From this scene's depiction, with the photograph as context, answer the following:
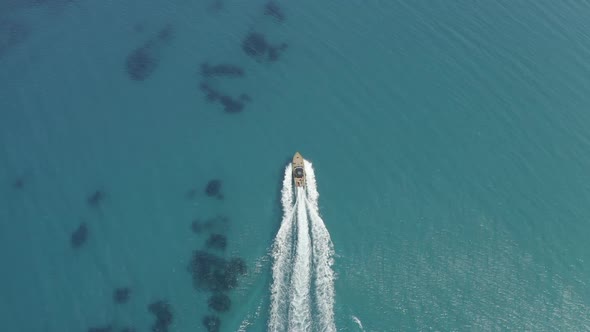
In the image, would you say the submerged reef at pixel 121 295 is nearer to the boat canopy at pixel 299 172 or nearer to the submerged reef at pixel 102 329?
the submerged reef at pixel 102 329

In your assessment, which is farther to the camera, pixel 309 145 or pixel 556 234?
pixel 309 145

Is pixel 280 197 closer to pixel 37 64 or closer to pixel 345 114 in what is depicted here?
pixel 345 114

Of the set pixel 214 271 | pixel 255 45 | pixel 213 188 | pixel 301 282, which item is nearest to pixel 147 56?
pixel 255 45

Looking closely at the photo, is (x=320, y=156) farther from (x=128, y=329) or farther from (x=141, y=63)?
(x=141, y=63)

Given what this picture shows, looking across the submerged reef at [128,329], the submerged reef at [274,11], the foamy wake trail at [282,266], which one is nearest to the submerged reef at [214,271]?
the foamy wake trail at [282,266]

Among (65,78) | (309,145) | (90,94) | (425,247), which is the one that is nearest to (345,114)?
(309,145)

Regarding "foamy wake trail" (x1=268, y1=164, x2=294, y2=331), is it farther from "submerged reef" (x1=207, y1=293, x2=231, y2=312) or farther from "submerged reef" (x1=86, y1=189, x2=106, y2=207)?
"submerged reef" (x1=86, y1=189, x2=106, y2=207)

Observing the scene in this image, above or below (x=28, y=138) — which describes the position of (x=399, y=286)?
above

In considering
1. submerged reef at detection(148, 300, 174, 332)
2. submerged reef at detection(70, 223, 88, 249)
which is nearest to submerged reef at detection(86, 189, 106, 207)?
submerged reef at detection(70, 223, 88, 249)
